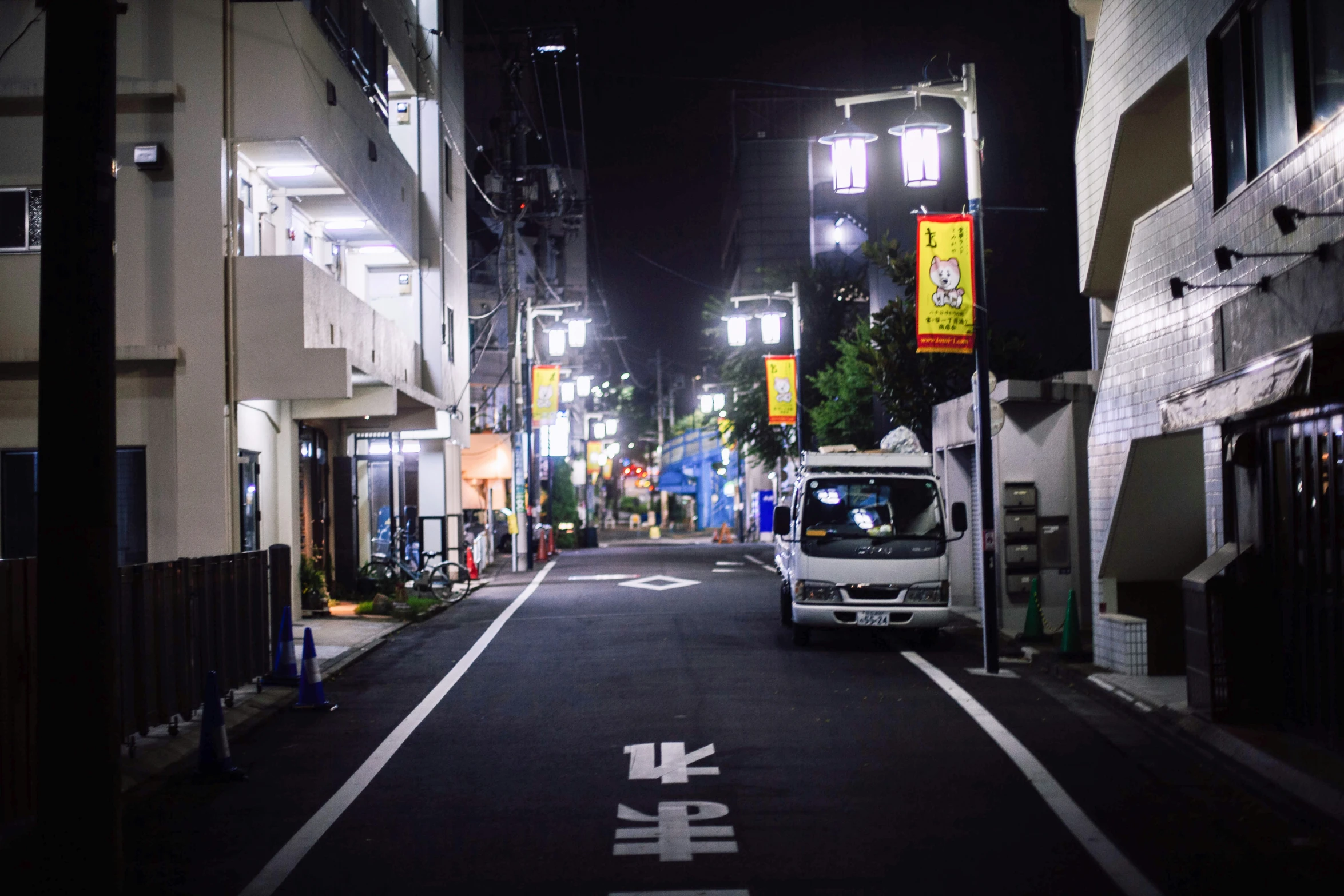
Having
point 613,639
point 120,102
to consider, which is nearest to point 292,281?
point 120,102

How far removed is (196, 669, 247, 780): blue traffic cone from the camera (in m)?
9.55

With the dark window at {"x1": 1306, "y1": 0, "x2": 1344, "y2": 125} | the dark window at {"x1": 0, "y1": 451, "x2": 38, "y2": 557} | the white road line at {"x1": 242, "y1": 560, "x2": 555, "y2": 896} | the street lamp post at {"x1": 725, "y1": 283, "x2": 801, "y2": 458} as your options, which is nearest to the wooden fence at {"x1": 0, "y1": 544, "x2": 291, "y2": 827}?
the white road line at {"x1": 242, "y1": 560, "x2": 555, "y2": 896}

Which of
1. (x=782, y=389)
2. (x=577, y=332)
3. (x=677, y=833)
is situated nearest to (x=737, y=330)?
(x=782, y=389)

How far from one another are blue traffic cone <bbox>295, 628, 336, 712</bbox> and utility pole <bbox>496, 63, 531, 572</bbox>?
22422 mm

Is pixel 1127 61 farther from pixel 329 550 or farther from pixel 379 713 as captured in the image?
pixel 329 550

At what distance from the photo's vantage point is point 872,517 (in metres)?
17.3

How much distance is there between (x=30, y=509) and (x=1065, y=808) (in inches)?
574

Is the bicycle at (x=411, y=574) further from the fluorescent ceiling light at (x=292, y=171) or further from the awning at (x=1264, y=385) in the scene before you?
the awning at (x=1264, y=385)

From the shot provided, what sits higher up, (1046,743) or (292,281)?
(292,281)

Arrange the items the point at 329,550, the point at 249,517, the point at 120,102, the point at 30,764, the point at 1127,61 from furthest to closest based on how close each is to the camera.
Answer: the point at 329,550
the point at 249,517
the point at 120,102
the point at 1127,61
the point at 30,764

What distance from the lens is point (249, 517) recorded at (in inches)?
792

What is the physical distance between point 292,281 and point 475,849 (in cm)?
1229

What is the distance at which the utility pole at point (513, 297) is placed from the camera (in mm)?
36438

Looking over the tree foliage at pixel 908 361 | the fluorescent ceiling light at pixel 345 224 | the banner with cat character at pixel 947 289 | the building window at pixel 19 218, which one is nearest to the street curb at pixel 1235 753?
the banner with cat character at pixel 947 289
